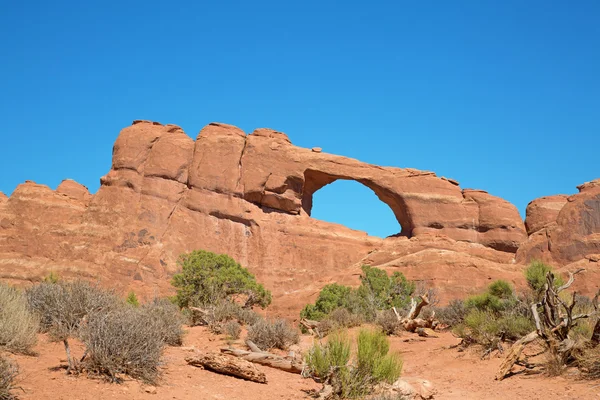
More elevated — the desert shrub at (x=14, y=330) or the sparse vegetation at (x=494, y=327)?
the sparse vegetation at (x=494, y=327)

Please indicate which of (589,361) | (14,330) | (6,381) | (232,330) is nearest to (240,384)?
(14,330)

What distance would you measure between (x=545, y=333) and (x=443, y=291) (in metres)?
30.3

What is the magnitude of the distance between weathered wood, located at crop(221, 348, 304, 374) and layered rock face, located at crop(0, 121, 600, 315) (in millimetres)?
27739

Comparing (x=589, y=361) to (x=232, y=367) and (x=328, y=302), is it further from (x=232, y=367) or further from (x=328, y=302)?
(x=328, y=302)

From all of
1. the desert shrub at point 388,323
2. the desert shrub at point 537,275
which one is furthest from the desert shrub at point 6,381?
the desert shrub at point 537,275

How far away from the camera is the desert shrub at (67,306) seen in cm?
1013

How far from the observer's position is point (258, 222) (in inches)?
1909

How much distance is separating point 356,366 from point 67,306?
17.4ft

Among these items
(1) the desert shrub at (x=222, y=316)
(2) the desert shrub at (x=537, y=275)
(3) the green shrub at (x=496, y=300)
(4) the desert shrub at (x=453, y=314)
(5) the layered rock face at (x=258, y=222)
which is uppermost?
(5) the layered rock face at (x=258, y=222)

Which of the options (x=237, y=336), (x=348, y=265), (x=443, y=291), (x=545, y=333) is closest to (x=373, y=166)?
(x=348, y=265)

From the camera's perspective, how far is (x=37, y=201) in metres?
44.1

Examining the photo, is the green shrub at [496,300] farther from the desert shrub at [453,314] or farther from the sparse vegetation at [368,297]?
the sparse vegetation at [368,297]

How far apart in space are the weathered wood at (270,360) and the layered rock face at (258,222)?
91.0 feet

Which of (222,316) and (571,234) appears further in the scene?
(571,234)
